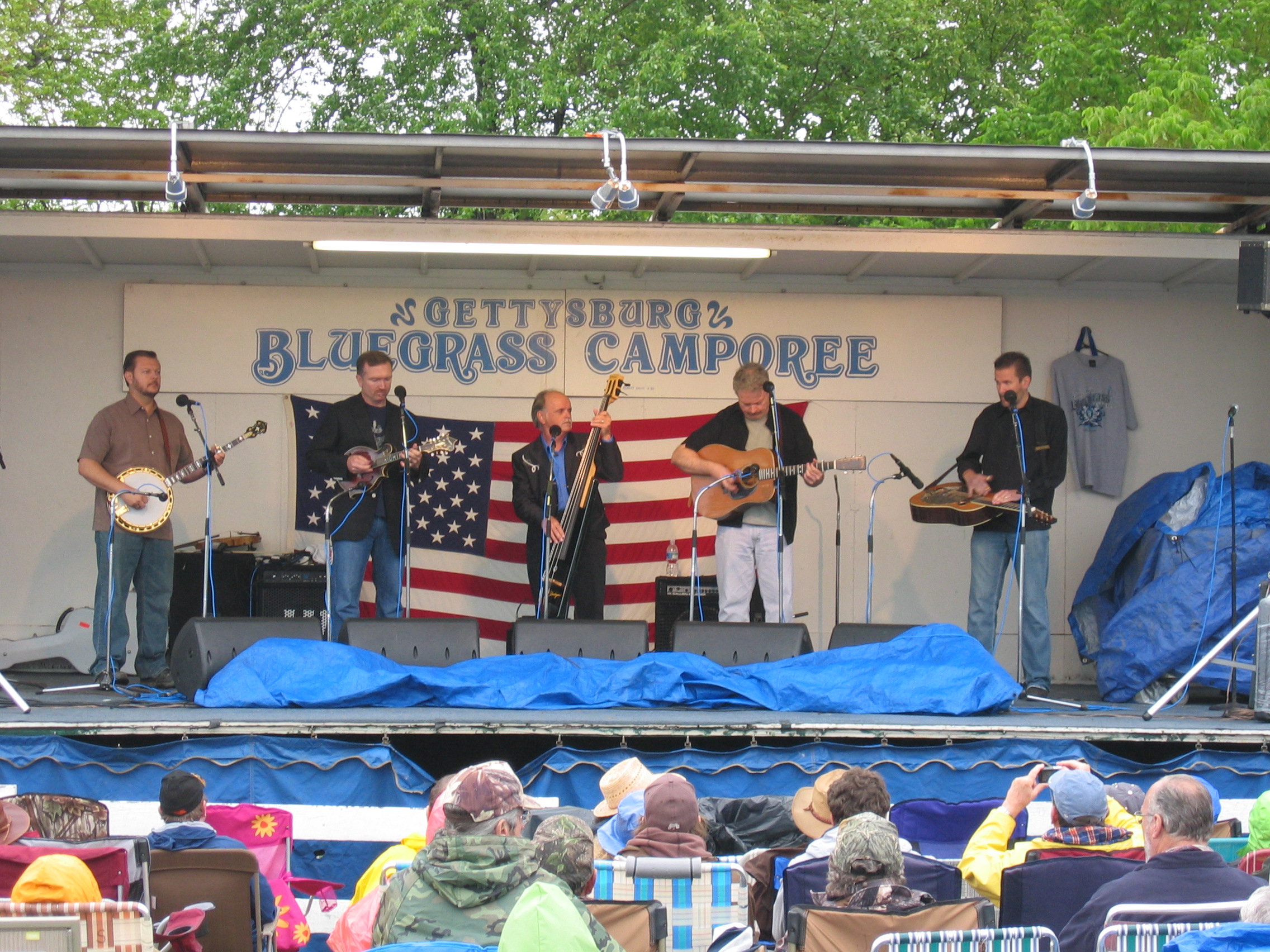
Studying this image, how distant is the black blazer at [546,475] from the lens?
7.60 m

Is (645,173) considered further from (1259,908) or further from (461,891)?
(1259,908)

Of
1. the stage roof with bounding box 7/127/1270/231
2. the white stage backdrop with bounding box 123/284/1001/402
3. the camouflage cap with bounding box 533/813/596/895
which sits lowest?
the camouflage cap with bounding box 533/813/596/895

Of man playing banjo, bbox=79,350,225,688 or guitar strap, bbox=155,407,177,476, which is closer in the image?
man playing banjo, bbox=79,350,225,688

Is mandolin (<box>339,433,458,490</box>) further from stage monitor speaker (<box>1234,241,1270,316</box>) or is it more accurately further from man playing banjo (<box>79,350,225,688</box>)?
stage monitor speaker (<box>1234,241,1270,316</box>)

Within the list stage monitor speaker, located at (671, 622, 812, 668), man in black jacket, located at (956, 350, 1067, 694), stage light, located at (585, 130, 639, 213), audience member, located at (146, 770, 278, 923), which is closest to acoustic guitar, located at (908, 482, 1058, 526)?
man in black jacket, located at (956, 350, 1067, 694)

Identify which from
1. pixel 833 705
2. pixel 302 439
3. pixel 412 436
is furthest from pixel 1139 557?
pixel 302 439

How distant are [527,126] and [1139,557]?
394 inches

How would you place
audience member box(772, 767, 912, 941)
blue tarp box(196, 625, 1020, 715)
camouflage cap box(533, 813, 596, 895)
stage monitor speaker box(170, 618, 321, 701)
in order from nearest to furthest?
camouflage cap box(533, 813, 596, 895) < audience member box(772, 767, 912, 941) < blue tarp box(196, 625, 1020, 715) < stage monitor speaker box(170, 618, 321, 701)

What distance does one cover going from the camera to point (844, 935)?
295 centimetres

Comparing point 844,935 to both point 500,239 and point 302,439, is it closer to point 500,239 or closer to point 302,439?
point 500,239

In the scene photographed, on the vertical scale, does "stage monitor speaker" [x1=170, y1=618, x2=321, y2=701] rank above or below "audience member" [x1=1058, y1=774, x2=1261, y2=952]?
above

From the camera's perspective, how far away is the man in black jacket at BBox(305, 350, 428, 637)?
713 centimetres

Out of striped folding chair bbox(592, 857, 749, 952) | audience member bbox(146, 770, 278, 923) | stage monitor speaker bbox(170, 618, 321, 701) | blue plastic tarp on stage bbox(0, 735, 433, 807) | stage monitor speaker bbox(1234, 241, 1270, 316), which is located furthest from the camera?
stage monitor speaker bbox(1234, 241, 1270, 316)

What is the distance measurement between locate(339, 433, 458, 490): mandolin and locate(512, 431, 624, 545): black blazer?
22.1 inches
